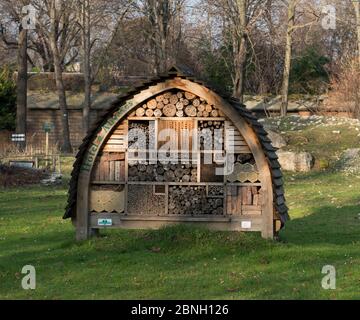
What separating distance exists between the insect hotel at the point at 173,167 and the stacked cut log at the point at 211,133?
18 mm

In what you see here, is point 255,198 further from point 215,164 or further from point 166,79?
point 166,79

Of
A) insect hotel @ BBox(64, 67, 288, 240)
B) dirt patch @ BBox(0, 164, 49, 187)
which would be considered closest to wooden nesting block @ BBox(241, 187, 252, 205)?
insect hotel @ BBox(64, 67, 288, 240)

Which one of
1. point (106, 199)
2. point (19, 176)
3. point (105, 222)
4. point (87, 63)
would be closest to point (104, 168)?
point (106, 199)

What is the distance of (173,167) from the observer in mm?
14523

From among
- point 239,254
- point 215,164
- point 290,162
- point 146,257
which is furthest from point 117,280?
point 290,162

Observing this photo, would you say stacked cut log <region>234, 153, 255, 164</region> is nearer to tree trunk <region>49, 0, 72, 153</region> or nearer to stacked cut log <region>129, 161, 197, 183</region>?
stacked cut log <region>129, 161, 197, 183</region>

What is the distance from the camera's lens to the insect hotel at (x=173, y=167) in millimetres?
14133

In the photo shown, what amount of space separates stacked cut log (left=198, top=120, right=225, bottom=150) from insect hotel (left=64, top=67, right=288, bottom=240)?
18 mm

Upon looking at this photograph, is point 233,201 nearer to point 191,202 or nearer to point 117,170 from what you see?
point 191,202

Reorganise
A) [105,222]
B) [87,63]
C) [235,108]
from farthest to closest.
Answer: [87,63] < [105,222] < [235,108]

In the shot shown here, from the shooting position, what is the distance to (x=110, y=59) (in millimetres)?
55938

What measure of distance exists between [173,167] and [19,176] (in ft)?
47.2

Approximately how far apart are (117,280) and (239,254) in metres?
2.55

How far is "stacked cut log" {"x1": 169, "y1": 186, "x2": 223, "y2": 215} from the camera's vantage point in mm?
14398
